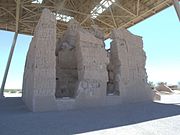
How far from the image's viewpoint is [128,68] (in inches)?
434

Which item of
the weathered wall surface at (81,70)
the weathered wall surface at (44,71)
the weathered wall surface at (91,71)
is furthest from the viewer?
the weathered wall surface at (91,71)

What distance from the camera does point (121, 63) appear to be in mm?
10773

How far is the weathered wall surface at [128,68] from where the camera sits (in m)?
10.7

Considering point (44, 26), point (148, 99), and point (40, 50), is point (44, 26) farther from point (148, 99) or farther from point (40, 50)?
point (148, 99)

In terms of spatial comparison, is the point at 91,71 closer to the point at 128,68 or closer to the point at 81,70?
the point at 81,70

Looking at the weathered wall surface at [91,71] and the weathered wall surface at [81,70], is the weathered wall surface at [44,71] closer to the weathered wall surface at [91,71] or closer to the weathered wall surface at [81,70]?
the weathered wall surface at [81,70]

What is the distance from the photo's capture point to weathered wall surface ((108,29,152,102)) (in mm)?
10719

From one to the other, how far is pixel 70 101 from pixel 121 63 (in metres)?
3.55

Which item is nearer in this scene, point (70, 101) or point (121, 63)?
point (70, 101)

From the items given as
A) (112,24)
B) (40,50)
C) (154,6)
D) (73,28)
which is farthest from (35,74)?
(112,24)

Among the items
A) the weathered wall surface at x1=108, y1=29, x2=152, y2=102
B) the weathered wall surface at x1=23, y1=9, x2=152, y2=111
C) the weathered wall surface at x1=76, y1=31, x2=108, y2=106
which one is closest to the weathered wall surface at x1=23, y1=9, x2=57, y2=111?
the weathered wall surface at x1=23, y1=9, x2=152, y2=111

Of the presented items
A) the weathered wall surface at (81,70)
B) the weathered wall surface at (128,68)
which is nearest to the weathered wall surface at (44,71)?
the weathered wall surface at (81,70)

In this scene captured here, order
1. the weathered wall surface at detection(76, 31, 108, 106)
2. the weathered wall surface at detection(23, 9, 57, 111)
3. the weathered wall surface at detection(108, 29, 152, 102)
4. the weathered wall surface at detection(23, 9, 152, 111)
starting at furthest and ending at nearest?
1. the weathered wall surface at detection(108, 29, 152, 102)
2. the weathered wall surface at detection(76, 31, 108, 106)
3. the weathered wall surface at detection(23, 9, 152, 111)
4. the weathered wall surface at detection(23, 9, 57, 111)

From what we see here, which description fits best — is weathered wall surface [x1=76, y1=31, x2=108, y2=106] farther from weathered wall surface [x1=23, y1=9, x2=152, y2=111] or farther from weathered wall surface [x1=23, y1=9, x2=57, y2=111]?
weathered wall surface [x1=23, y1=9, x2=57, y2=111]
